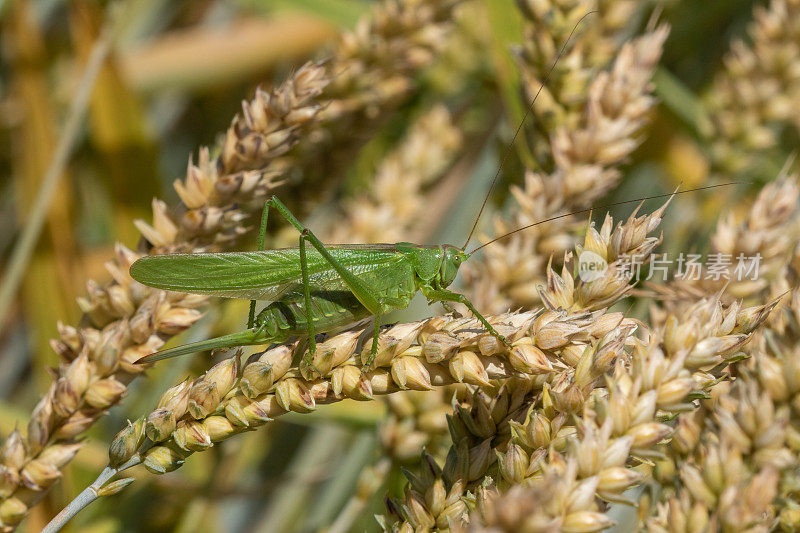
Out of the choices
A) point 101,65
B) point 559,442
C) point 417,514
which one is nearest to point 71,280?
point 101,65

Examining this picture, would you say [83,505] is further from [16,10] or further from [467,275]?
[16,10]

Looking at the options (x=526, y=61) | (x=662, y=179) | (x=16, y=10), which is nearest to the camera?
(x=526, y=61)

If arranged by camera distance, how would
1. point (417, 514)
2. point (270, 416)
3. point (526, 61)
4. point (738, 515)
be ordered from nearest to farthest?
point (738, 515) < point (417, 514) < point (270, 416) < point (526, 61)

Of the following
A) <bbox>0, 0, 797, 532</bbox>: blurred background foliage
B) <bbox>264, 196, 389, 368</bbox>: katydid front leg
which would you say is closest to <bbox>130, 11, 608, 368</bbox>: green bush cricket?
<bbox>264, 196, 389, 368</bbox>: katydid front leg

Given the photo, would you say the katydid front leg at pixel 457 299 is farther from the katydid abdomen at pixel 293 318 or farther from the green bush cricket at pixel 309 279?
the katydid abdomen at pixel 293 318

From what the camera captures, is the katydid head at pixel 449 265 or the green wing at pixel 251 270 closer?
the green wing at pixel 251 270

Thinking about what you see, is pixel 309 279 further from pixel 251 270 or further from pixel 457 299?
pixel 457 299

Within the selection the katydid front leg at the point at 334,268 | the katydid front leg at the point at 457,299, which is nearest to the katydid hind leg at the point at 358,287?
the katydid front leg at the point at 334,268

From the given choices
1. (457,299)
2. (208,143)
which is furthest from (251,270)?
(208,143)
